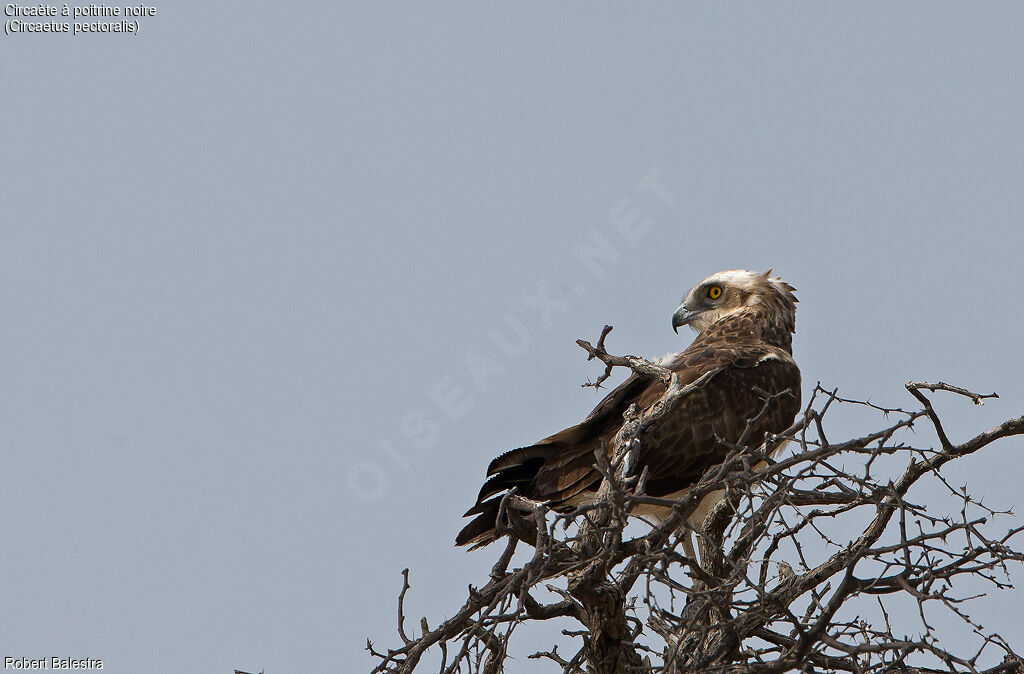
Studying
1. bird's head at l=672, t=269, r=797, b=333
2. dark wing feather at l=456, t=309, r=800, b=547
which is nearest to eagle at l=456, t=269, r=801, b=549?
dark wing feather at l=456, t=309, r=800, b=547

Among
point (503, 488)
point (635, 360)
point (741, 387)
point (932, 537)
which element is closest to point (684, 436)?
point (741, 387)

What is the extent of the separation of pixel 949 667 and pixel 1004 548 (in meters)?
0.55

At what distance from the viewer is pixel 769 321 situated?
8578mm

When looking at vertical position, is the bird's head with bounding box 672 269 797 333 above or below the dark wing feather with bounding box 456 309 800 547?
above

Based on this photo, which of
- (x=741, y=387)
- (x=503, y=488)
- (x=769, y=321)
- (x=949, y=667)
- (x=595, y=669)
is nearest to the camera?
(x=949, y=667)

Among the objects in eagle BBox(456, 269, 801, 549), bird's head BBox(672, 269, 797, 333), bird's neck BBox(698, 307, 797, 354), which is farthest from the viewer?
bird's head BBox(672, 269, 797, 333)

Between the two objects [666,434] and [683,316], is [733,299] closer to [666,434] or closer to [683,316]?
[683,316]

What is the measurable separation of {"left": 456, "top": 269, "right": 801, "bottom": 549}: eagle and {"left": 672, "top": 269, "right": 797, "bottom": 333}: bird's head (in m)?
0.45

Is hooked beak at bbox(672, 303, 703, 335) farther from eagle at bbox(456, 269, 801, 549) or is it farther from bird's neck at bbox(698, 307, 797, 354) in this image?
eagle at bbox(456, 269, 801, 549)

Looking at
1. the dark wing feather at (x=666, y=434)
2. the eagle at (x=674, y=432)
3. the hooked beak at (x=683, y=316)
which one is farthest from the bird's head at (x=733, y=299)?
the dark wing feather at (x=666, y=434)

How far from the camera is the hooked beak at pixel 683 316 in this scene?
9.04 m

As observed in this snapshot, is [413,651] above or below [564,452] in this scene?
below

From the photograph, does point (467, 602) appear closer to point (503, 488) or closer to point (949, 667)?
point (949, 667)

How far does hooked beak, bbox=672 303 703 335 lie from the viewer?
29.7ft
